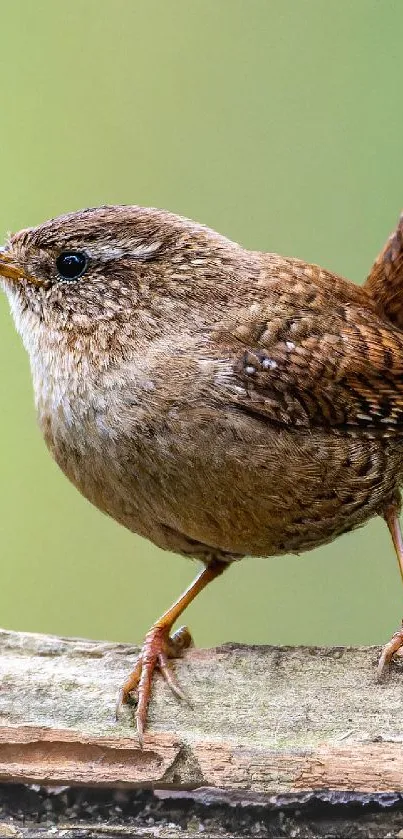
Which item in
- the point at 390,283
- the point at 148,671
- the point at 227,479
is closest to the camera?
the point at 227,479

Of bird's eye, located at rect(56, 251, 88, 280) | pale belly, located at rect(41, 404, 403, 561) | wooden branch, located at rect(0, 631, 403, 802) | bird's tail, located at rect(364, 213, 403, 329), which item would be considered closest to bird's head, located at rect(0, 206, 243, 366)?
bird's eye, located at rect(56, 251, 88, 280)

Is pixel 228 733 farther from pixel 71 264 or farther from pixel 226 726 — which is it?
pixel 71 264

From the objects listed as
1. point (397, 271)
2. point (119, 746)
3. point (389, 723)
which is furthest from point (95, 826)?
point (397, 271)

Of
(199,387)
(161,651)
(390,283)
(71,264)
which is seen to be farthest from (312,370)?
(161,651)

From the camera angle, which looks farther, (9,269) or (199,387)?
(9,269)

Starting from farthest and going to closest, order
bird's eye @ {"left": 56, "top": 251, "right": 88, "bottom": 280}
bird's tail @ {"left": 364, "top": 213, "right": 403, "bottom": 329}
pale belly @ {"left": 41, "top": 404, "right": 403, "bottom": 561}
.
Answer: bird's tail @ {"left": 364, "top": 213, "right": 403, "bottom": 329}, bird's eye @ {"left": 56, "top": 251, "right": 88, "bottom": 280}, pale belly @ {"left": 41, "top": 404, "right": 403, "bottom": 561}

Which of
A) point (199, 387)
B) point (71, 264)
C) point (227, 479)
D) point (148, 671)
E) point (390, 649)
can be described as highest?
point (71, 264)

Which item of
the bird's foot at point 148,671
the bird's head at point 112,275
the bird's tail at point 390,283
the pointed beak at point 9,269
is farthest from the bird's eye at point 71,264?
the bird's foot at point 148,671

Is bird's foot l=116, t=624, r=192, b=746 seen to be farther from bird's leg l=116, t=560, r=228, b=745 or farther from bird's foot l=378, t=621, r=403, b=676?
bird's foot l=378, t=621, r=403, b=676
